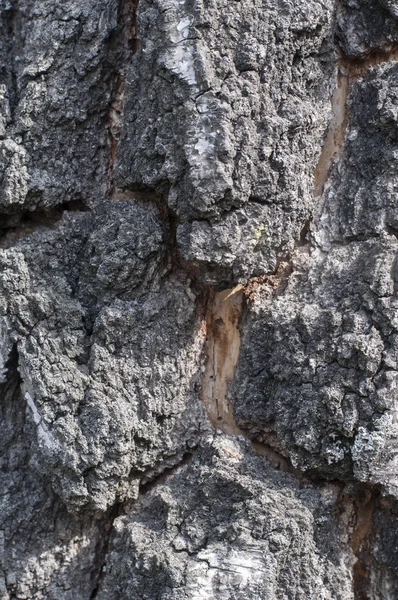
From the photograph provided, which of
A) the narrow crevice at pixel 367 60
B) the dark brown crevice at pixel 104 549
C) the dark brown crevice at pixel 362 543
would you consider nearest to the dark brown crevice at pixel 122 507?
the dark brown crevice at pixel 104 549

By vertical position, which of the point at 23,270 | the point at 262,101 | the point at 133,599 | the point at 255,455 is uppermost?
the point at 262,101

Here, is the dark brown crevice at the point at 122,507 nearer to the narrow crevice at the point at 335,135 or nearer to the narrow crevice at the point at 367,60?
the narrow crevice at the point at 335,135

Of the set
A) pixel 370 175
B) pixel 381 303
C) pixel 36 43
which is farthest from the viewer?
pixel 36 43

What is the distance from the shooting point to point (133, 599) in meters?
1.82

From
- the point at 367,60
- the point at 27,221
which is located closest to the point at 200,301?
the point at 27,221

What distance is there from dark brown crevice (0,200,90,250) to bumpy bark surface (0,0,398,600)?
0.07 ft

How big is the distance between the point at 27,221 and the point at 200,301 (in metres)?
0.64

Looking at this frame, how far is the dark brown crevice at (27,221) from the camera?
2082 mm

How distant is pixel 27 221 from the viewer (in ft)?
6.97

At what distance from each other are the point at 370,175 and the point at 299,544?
1061mm

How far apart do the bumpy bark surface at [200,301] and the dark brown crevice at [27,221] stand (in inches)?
0.8

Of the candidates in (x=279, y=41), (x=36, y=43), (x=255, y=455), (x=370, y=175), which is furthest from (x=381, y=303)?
(x=36, y=43)

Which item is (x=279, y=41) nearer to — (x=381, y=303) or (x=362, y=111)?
(x=362, y=111)

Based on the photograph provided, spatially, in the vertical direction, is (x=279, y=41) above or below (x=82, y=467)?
above
